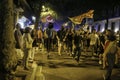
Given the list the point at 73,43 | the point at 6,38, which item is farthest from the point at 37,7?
the point at 6,38

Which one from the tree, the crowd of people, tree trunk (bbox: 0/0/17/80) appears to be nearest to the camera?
tree trunk (bbox: 0/0/17/80)

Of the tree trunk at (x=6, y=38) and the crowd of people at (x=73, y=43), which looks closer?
the tree trunk at (x=6, y=38)

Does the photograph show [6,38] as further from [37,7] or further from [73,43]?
[37,7]

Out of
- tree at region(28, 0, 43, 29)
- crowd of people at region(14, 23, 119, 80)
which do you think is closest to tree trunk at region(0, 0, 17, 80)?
crowd of people at region(14, 23, 119, 80)

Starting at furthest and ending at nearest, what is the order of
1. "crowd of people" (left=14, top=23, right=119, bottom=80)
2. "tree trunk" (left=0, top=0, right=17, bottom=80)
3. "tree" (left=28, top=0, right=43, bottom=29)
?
"tree" (left=28, top=0, right=43, bottom=29), "crowd of people" (left=14, top=23, right=119, bottom=80), "tree trunk" (left=0, top=0, right=17, bottom=80)

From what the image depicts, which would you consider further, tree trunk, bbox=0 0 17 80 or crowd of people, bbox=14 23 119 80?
crowd of people, bbox=14 23 119 80

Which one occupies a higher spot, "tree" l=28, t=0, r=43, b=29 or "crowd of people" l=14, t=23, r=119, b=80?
"tree" l=28, t=0, r=43, b=29

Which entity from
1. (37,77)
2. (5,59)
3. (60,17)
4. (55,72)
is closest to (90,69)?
(55,72)

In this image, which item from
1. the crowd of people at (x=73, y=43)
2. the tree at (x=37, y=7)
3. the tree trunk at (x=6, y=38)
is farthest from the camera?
the tree at (x=37, y=7)

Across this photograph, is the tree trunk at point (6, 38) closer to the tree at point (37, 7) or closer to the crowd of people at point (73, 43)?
the crowd of people at point (73, 43)

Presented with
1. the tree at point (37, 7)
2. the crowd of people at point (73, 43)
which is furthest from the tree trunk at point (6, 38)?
the tree at point (37, 7)

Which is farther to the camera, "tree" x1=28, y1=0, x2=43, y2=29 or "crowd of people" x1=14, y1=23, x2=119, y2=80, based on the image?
"tree" x1=28, y1=0, x2=43, y2=29

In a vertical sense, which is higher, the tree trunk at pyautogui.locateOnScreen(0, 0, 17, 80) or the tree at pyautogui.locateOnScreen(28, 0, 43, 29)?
the tree at pyautogui.locateOnScreen(28, 0, 43, 29)

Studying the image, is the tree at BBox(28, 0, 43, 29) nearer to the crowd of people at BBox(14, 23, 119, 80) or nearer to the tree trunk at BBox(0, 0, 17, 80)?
the crowd of people at BBox(14, 23, 119, 80)
